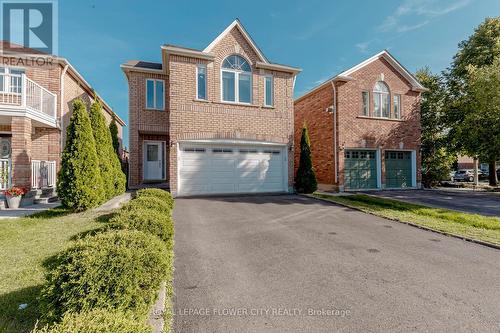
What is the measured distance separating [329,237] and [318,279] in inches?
93.2

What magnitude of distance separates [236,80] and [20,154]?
33.0 feet

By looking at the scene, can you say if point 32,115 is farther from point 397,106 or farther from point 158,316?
point 397,106

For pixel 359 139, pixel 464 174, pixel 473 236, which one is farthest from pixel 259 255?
pixel 464 174

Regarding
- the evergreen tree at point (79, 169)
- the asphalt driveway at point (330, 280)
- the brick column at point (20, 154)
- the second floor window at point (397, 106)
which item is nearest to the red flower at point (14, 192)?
the brick column at point (20, 154)

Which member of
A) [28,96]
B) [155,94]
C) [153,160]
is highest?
[155,94]

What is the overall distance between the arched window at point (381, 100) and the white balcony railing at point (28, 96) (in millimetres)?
18315

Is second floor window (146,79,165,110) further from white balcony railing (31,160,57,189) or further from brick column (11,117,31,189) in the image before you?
brick column (11,117,31,189)

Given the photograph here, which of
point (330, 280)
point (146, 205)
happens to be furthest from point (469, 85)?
point (146, 205)

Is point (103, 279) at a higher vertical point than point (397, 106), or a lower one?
lower

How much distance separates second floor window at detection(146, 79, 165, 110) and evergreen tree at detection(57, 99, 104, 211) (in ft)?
20.5

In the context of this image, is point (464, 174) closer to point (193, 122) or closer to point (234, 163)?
point (234, 163)

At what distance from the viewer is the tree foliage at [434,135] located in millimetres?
18047

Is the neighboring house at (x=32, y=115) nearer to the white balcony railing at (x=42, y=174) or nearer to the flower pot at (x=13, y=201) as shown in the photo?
the white balcony railing at (x=42, y=174)

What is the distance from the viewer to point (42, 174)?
10.8 meters
